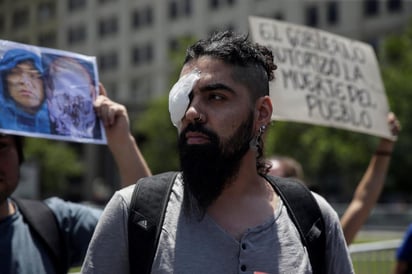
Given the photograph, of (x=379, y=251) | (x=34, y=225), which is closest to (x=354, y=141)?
(x=379, y=251)

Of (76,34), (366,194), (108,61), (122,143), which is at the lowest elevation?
(108,61)

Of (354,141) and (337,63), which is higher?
(337,63)

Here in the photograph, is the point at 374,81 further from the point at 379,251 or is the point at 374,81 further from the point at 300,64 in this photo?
the point at 379,251

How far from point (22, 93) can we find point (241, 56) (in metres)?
1.23

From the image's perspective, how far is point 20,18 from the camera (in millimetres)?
63938

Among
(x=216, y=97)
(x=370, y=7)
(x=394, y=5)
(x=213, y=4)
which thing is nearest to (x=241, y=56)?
(x=216, y=97)

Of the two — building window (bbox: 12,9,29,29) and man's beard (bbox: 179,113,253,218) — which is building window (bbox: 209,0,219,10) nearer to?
building window (bbox: 12,9,29,29)

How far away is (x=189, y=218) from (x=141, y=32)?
52554mm

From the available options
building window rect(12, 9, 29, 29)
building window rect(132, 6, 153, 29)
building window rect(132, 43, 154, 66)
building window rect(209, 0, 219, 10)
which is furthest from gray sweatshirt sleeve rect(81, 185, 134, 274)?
building window rect(12, 9, 29, 29)

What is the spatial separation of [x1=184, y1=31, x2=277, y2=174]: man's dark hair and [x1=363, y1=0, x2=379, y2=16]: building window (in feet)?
131

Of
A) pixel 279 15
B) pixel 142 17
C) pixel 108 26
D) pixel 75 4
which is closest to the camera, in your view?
pixel 279 15

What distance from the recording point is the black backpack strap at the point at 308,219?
7.26ft

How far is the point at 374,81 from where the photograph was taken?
179 inches

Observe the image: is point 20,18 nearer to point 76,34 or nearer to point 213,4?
point 76,34
